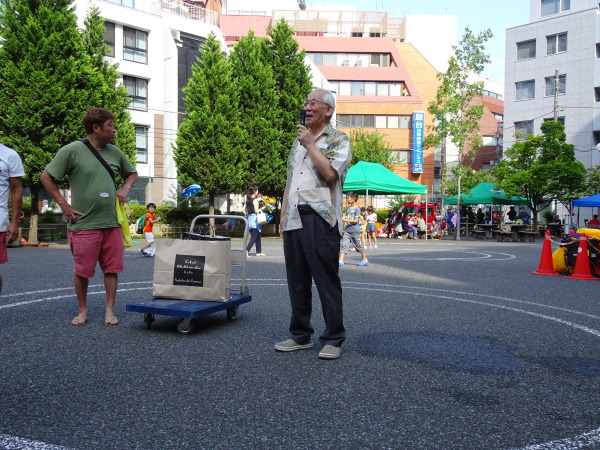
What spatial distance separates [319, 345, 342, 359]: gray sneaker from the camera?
381 cm

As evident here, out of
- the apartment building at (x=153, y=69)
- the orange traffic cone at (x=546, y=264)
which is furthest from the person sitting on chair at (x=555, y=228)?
the apartment building at (x=153, y=69)

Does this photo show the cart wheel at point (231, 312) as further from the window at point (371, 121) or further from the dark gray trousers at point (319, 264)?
the window at point (371, 121)

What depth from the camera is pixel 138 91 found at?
30.9 meters

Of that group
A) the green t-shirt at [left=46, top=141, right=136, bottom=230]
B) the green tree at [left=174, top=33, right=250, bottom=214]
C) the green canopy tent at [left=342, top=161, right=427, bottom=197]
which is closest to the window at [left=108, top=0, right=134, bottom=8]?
the green tree at [left=174, top=33, right=250, bottom=214]

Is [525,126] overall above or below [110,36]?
below

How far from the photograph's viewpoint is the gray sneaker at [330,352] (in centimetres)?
381

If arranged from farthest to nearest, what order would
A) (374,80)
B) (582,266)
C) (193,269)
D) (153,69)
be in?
(374,80)
(153,69)
(582,266)
(193,269)

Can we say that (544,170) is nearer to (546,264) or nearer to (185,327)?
(546,264)

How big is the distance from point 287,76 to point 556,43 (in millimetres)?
24710

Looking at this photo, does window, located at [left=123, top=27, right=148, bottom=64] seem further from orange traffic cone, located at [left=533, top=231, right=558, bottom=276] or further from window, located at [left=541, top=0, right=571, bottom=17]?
window, located at [left=541, top=0, right=571, bottom=17]

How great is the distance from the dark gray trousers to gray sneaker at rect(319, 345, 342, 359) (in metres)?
0.03

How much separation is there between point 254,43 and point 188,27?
11202 mm

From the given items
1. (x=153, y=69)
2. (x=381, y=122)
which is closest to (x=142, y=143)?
(x=153, y=69)

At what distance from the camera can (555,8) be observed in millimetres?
40812
